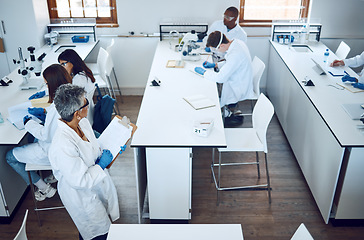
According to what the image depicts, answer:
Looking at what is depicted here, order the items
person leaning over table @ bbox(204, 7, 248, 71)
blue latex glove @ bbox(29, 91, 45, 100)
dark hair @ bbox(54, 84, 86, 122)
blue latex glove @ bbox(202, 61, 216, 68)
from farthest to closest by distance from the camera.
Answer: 1. person leaning over table @ bbox(204, 7, 248, 71)
2. blue latex glove @ bbox(202, 61, 216, 68)
3. blue latex glove @ bbox(29, 91, 45, 100)
4. dark hair @ bbox(54, 84, 86, 122)

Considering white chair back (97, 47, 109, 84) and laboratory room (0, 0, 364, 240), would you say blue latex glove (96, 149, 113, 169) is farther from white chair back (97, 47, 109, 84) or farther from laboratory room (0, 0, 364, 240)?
white chair back (97, 47, 109, 84)

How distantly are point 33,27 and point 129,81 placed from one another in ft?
5.00

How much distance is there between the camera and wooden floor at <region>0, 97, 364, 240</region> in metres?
3.10

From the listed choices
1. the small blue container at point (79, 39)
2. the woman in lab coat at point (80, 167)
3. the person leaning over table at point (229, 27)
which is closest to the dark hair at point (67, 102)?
the woman in lab coat at point (80, 167)

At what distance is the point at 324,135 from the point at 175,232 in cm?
171

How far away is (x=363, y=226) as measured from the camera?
313cm

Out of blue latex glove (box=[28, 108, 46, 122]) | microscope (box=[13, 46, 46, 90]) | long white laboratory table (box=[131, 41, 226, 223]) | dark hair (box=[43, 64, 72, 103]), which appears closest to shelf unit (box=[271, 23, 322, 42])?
long white laboratory table (box=[131, 41, 226, 223])

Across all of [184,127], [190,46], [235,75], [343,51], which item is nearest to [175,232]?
[184,127]

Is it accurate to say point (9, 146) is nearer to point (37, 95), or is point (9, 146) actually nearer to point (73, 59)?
point (37, 95)

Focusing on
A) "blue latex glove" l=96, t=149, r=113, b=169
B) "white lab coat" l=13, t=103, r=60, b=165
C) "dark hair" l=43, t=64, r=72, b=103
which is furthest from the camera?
"dark hair" l=43, t=64, r=72, b=103

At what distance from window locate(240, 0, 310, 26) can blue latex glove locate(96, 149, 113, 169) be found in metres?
3.46

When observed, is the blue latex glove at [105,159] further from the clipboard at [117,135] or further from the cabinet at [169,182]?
the cabinet at [169,182]

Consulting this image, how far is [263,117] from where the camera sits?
10.6 feet

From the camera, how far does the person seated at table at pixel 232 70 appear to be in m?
3.89
